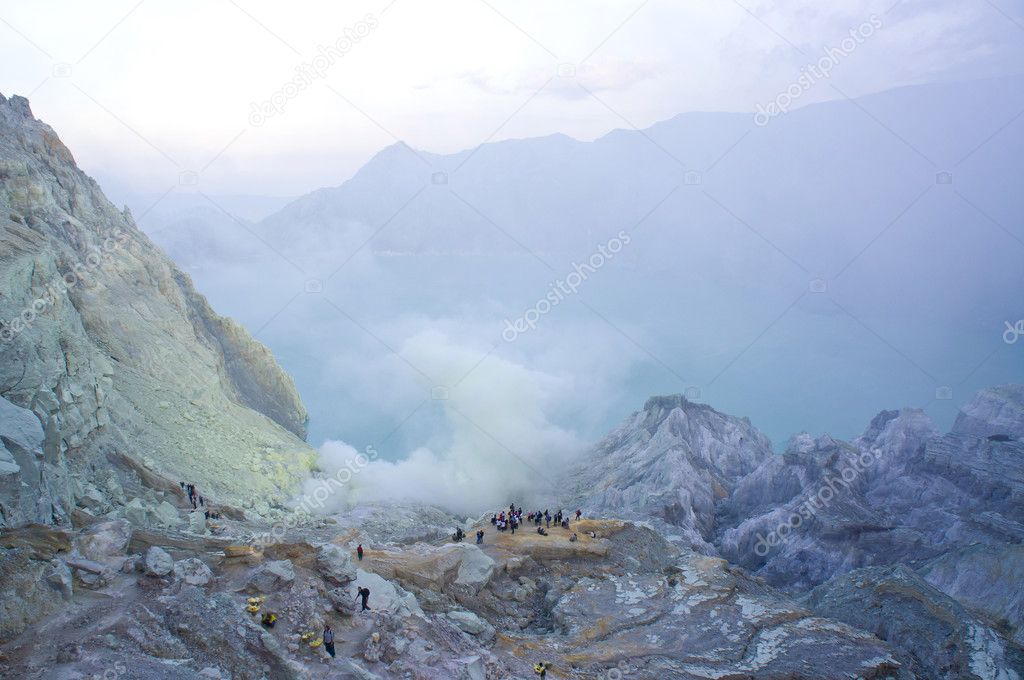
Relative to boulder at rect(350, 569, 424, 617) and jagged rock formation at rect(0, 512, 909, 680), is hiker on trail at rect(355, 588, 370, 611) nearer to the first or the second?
jagged rock formation at rect(0, 512, 909, 680)

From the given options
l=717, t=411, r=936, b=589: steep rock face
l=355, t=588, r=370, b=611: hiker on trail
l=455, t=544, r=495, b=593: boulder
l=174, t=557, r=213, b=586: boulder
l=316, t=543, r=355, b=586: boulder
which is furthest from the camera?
l=717, t=411, r=936, b=589: steep rock face

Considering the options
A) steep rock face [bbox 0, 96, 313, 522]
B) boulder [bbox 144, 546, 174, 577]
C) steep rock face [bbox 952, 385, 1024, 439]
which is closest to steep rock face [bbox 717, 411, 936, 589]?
steep rock face [bbox 952, 385, 1024, 439]

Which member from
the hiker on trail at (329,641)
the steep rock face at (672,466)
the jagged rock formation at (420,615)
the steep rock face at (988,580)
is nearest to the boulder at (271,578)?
the jagged rock formation at (420,615)

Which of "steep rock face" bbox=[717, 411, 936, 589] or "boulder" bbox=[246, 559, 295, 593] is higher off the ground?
"steep rock face" bbox=[717, 411, 936, 589]

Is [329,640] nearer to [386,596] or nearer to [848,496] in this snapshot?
[386,596]

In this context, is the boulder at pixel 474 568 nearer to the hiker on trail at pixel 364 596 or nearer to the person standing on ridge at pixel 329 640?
the hiker on trail at pixel 364 596

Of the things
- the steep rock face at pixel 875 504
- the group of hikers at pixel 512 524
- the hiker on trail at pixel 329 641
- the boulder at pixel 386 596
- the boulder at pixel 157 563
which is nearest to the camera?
the hiker on trail at pixel 329 641

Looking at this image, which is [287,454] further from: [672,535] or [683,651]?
[683,651]
